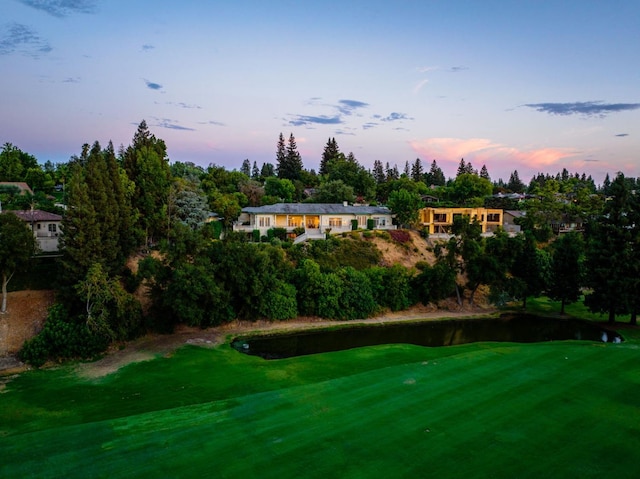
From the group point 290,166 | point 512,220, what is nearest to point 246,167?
point 290,166

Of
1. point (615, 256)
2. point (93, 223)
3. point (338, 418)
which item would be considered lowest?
point (338, 418)

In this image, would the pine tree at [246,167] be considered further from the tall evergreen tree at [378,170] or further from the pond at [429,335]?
the pond at [429,335]

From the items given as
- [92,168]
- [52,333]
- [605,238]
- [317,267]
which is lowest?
[52,333]

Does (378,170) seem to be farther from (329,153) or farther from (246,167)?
(246,167)

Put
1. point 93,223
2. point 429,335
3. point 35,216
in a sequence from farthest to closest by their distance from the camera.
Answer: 1. point 35,216
2. point 429,335
3. point 93,223

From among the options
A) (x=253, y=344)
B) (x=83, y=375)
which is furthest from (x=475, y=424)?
(x=83, y=375)

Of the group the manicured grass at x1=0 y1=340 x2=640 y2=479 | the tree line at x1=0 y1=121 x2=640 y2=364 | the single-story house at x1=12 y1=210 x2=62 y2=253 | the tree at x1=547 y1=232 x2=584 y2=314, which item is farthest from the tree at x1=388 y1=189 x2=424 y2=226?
the single-story house at x1=12 y1=210 x2=62 y2=253

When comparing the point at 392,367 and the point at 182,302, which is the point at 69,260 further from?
the point at 392,367
